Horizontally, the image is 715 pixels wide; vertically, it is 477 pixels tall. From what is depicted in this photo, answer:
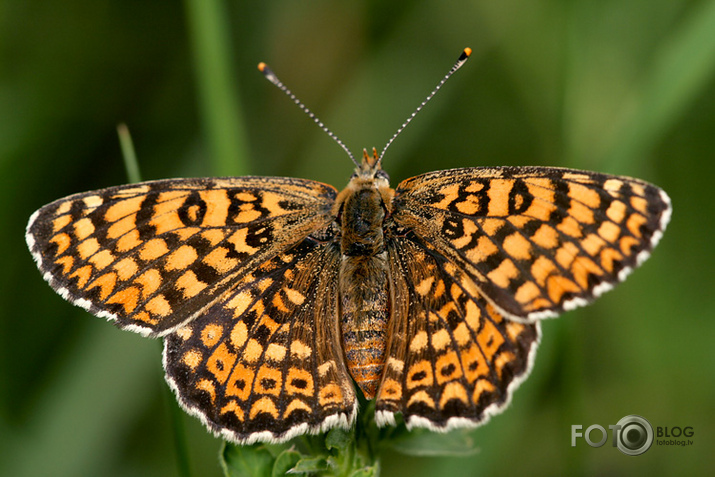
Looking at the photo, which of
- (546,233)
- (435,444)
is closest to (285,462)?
(435,444)

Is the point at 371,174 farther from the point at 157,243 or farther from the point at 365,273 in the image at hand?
the point at 157,243

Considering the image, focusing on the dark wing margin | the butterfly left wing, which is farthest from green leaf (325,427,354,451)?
the butterfly left wing

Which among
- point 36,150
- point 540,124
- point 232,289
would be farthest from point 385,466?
point 36,150

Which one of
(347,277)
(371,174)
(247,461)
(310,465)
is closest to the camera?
(310,465)

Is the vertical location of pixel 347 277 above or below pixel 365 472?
above

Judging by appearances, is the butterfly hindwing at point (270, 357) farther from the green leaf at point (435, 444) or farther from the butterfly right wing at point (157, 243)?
the green leaf at point (435, 444)

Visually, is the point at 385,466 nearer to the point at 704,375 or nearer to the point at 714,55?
the point at 704,375

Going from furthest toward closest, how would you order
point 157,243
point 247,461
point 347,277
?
point 347,277 < point 157,243 < point 247,461

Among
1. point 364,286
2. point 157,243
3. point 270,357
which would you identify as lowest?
point 270,357
